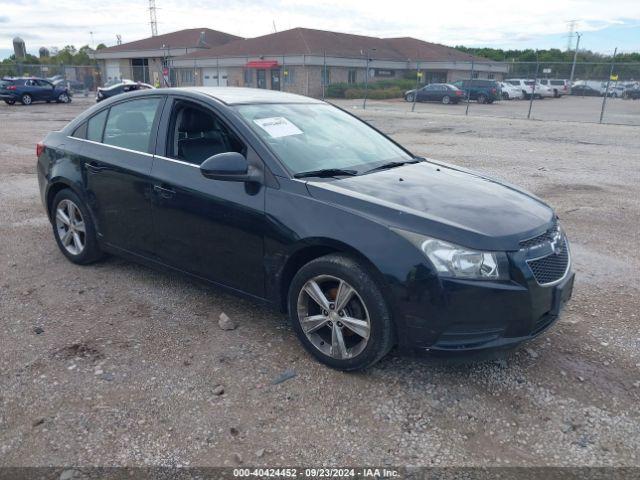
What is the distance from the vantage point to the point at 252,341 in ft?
12.4

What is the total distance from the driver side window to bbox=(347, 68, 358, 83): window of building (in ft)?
143

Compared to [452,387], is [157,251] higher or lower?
higher

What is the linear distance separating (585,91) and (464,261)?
137ft

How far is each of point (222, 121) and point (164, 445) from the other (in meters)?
2.20

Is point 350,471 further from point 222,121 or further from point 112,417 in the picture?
point 222,121

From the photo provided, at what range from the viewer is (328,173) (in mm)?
3688

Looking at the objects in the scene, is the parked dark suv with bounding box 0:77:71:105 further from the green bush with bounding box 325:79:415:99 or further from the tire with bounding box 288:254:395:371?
the tire with bounding box 288:254:395:371

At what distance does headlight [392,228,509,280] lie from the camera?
2.94 m

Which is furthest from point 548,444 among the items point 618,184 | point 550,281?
point 618,184

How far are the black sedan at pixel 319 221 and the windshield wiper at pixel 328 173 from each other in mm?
14

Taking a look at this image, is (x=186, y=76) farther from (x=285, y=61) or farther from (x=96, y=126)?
(x=96, y=126)

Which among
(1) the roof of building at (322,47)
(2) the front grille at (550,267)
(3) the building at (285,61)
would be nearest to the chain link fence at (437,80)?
(3) the building at (285,61)

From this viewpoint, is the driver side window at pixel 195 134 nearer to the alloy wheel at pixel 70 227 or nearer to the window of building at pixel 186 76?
the alloy wheel at pixel 70 227

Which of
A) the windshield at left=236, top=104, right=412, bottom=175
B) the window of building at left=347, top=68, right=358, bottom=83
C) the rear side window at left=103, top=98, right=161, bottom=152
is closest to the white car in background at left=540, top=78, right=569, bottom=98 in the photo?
the window of building at left=347, top=68, right=358, bottom=83
